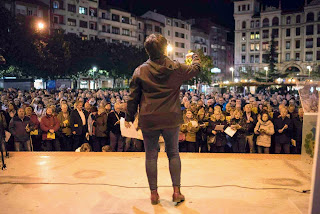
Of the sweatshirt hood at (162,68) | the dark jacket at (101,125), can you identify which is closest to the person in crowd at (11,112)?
the dark jacket at (101,125)

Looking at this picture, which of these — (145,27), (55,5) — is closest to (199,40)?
(145,27)

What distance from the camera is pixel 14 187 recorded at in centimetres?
473

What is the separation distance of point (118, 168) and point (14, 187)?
1622 millimetres

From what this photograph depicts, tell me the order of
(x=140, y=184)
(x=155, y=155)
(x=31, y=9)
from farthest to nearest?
1. (x=31, y=9)
2. (x=140, y=184)
3. (x=155, y=155)

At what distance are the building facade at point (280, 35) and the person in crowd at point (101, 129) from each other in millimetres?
76633

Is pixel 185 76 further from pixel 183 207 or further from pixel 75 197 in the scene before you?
pixel 75 197

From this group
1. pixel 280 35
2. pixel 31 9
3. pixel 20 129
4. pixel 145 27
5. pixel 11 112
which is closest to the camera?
pixel 20 129

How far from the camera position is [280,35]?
88.1m

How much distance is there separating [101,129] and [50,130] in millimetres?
1260

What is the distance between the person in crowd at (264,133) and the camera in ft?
28.0

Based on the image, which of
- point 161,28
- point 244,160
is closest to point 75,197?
point 244,160

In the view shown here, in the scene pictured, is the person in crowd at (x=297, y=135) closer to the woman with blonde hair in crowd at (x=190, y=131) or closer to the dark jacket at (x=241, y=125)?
the dark jacket at (x=241, y=125)

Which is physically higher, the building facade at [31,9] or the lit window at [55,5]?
the lit window at [55,5]

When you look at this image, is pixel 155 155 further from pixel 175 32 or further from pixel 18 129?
pixel 175 32
